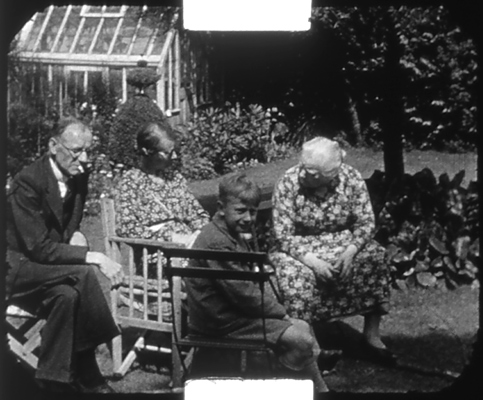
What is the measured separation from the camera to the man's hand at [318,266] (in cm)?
436

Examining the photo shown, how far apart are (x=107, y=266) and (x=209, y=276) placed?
0.40 metres

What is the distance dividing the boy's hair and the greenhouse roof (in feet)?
1.86

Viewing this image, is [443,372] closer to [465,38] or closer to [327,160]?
[327,160]

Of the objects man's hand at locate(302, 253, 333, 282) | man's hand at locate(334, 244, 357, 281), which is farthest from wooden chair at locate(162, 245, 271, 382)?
man's hand at locate(334, 244, 357, 281)

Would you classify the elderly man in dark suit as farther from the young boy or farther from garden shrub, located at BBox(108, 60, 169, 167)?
the young boy

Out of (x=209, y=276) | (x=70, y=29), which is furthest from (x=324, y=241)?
(x=70, y=29)

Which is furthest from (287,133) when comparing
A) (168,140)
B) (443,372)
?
(443,372)

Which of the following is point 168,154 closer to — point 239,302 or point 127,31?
point 127,31

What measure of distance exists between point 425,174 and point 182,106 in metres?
0.98

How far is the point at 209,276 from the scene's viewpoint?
4.33m

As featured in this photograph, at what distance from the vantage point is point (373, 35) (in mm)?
4434

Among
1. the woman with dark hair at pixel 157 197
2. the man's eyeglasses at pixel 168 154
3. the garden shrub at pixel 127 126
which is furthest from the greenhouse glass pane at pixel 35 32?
the man's eyeglasses at pixel 168 154

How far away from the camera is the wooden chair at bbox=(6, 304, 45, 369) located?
14.5 ft

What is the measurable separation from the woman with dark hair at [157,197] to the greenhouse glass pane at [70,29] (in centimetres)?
45
